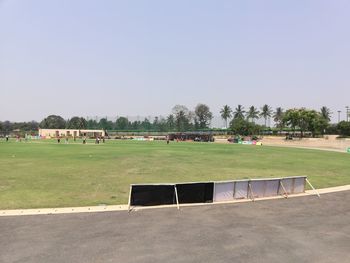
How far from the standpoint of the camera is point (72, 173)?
82.2 feet

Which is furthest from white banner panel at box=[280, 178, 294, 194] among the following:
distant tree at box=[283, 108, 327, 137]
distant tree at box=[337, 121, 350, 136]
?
distant tree at box=[283, 108, 327, 137]

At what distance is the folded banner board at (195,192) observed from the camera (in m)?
15.8

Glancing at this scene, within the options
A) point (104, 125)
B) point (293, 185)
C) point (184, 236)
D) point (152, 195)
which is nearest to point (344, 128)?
point (293, 185)

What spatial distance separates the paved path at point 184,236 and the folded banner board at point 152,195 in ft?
3.08

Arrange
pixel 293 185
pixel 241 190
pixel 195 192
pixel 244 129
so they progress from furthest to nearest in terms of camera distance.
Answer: pixel 244 129
pixel 293 185
pixel 241 190
pixel 195 192

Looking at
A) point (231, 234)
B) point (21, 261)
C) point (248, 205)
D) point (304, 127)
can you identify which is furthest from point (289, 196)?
point (304, 127)

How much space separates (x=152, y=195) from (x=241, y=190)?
443 cm

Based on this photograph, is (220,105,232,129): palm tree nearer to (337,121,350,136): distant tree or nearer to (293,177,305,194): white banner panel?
(337,121,350,136): distant tree

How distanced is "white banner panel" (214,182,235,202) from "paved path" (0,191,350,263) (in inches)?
55.9

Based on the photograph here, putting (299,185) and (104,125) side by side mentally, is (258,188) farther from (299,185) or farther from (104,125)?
(104,125)

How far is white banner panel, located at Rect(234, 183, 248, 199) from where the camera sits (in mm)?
16812

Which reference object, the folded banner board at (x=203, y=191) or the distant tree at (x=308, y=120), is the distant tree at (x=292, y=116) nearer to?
the distant tree at (x=308, y=120)

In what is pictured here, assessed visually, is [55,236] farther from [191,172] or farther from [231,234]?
[191,172]

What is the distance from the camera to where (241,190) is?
1695 cm
